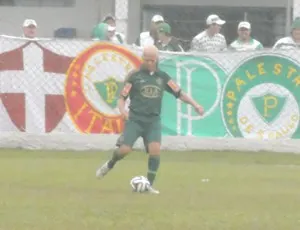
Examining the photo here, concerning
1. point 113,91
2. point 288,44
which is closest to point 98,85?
point 113,91

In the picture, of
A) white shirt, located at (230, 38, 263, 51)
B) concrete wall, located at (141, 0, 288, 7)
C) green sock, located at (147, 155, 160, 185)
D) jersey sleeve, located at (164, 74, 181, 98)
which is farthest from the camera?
concrete wall, located at (141, 0, 288, 7)

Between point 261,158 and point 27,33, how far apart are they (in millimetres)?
4559

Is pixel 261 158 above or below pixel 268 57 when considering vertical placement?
below

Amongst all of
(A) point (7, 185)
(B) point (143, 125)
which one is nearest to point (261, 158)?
(B) point (143, 125)

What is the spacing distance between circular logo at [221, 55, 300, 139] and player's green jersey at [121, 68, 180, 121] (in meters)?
5.03

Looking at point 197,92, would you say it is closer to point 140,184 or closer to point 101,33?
point 101,33

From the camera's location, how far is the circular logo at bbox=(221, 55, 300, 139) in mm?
17781

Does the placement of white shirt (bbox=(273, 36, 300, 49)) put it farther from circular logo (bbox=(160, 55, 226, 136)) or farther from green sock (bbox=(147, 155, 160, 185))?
green sock (bbox=(147, 155, 160, 185))

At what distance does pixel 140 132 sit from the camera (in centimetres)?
1295

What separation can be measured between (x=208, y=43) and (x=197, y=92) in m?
1.03

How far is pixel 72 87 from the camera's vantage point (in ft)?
58.5

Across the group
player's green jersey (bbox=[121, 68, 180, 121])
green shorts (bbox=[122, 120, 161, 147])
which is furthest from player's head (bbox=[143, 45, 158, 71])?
green shorts (bbox=[122, 120, 161, 147])

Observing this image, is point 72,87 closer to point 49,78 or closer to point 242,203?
point 49,78

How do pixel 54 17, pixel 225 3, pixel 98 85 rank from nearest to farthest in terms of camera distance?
1. pixel 98 85
2. pixel 225 3
3. pixel 54 17
